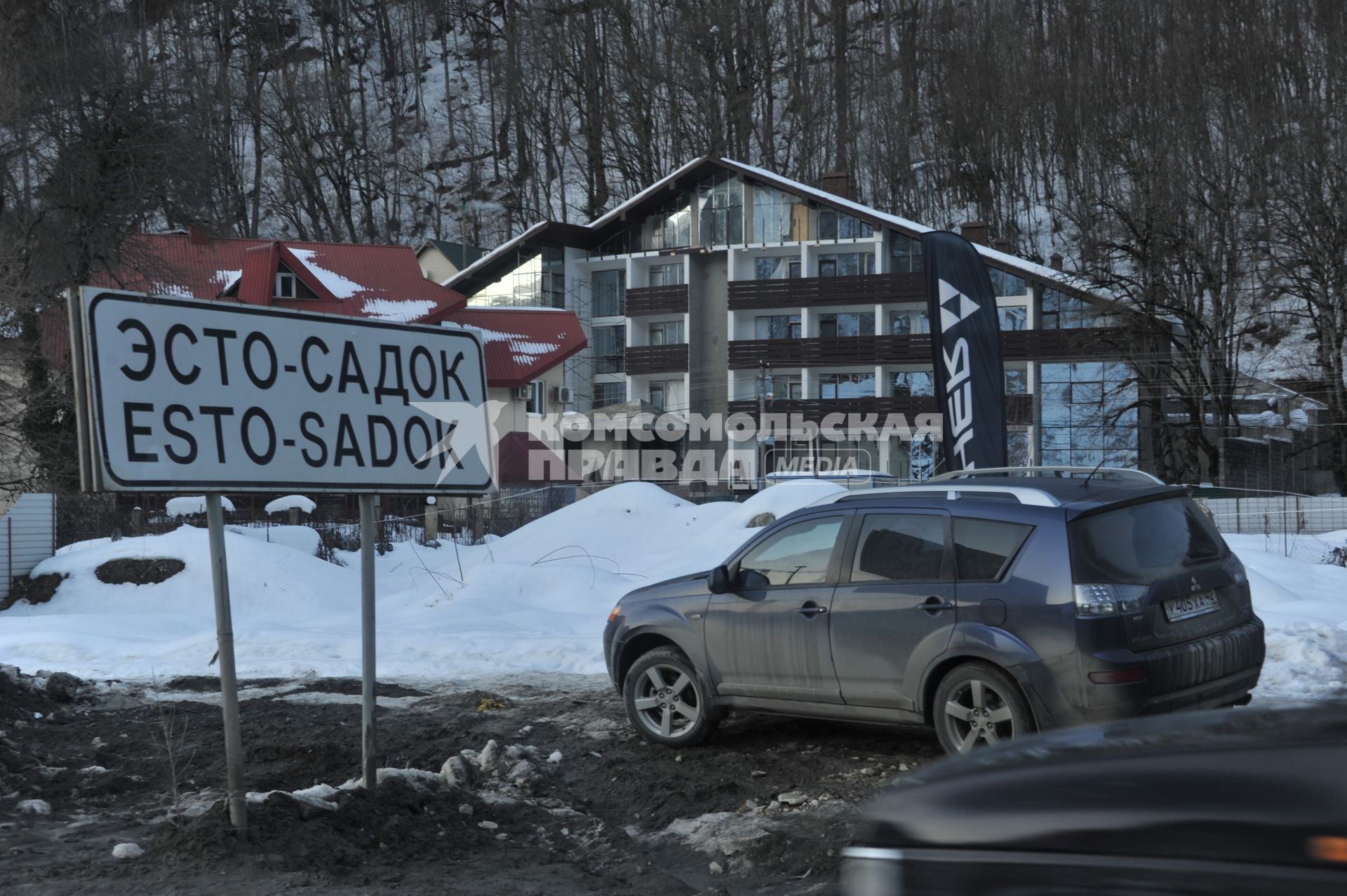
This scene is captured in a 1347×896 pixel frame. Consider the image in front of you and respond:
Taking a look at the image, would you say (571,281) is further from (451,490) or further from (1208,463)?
(451,490)

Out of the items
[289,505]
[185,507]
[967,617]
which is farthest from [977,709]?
[185,507]

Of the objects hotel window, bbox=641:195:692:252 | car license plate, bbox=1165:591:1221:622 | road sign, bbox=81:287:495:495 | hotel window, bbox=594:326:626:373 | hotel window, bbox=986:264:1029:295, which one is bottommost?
car license plate, bbox=1165:591:1221:622

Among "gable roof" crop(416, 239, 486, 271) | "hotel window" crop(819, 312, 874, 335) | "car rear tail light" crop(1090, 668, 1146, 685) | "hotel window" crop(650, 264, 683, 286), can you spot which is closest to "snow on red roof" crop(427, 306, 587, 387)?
"hotel window" crop(650, 264, 683, 286)

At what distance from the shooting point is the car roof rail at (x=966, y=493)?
22.1 ft

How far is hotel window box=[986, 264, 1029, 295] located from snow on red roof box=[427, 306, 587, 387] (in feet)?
57.0

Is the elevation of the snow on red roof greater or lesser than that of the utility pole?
greater

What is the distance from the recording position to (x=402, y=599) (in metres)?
18.1

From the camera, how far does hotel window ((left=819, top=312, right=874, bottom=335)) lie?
177 feet

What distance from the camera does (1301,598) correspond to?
44.1 feet

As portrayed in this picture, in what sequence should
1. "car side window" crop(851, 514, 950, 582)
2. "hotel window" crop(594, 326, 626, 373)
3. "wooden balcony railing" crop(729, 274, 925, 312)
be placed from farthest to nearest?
1. "hotel window" crop(594, 326, 626, 373)
2. "wooden balcony railing" crop(729, 274, 925, 312)
3. "car side window" crop(851, 514, 950, 582)

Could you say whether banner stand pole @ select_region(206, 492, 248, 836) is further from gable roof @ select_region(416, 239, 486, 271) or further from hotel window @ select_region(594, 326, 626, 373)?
gable roof @ select_region(416, 239, 486, 271)

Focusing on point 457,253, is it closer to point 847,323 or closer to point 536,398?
point 536,398

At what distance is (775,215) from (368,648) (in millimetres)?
50737

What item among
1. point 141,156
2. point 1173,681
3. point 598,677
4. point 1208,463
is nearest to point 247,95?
point 141,156
